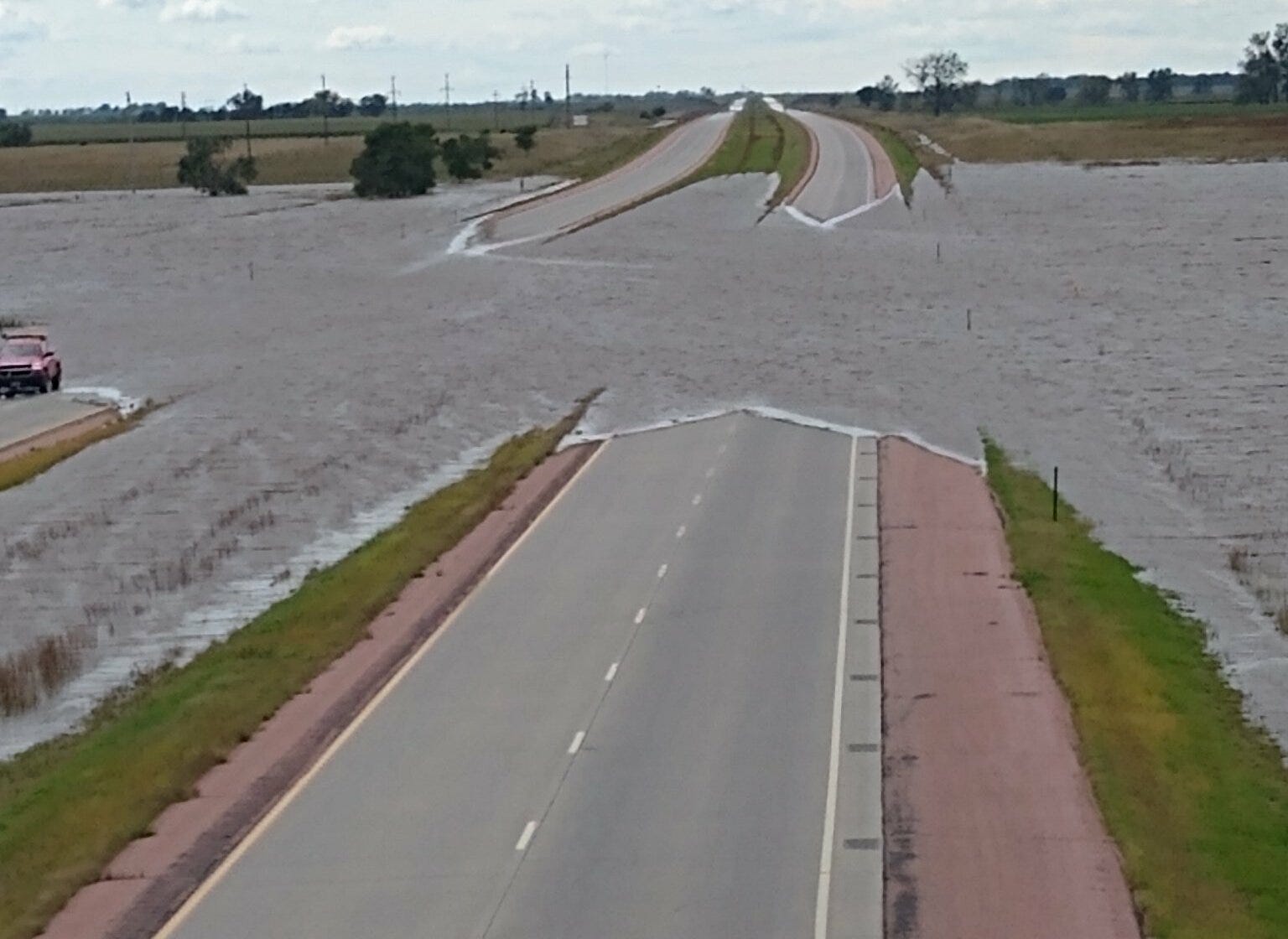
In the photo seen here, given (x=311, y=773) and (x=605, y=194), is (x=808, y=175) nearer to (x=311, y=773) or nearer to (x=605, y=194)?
(x=605, y=194)

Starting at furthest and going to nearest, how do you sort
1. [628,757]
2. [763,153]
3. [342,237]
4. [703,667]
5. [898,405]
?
[763,153], [342,237], [898,405], [703,667], [628,757]

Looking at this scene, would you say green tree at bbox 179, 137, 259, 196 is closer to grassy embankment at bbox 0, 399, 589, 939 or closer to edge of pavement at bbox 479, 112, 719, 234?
edge of pavement at bbox 479, 112, 719, 234

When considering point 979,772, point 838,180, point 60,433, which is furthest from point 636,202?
point 979,772

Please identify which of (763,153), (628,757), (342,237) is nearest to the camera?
(628,757)

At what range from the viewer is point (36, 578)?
3162 centimetres

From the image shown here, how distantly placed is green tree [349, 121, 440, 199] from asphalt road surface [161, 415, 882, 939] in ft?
294

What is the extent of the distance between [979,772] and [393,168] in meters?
103

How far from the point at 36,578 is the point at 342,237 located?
→ 6442 centimetres

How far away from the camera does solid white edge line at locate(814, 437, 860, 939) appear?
16.2 metres

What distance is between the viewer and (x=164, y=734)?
71.3ft

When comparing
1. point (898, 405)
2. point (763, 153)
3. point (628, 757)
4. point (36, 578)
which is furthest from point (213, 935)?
point (763, 153)

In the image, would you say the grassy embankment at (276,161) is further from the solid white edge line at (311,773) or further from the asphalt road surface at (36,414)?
the solid white edge line at (311,773)

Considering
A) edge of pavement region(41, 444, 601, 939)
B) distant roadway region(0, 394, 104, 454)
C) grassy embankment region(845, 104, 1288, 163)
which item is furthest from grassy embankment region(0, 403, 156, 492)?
grassy embankment region(845, 104, 1288, 163)

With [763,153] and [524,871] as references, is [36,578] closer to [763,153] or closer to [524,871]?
[524,871]
